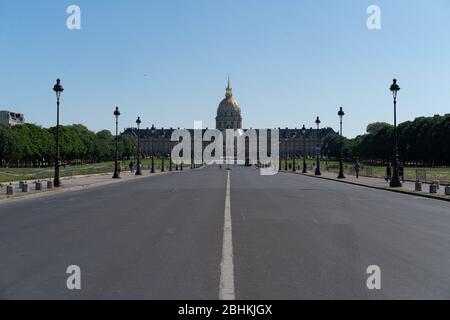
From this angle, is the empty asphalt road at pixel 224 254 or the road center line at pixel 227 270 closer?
the road center line at pixel 227 270

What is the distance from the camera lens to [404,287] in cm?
851

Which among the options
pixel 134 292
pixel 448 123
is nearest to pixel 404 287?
pixel 134 292

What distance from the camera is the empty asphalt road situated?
831 cm

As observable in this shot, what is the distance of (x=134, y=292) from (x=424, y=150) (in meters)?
115

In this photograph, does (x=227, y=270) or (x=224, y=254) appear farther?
(x=224, y=254)

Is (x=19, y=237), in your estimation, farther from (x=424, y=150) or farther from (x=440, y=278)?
(x=424, y=150)

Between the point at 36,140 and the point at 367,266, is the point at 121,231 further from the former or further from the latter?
the point at 36,140

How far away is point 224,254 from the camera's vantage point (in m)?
11.4

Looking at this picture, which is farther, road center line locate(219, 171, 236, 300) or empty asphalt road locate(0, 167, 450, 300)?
empty asphalt road locate(0, 167, 450, 300)

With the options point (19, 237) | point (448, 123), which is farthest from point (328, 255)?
point (448, 123)

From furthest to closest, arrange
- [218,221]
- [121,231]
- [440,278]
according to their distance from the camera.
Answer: [218,221], [121,231], [440,278]

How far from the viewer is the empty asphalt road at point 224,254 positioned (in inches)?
327

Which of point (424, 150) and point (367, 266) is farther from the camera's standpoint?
point (424, 150)

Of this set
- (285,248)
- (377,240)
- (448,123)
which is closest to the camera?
(285,248)
